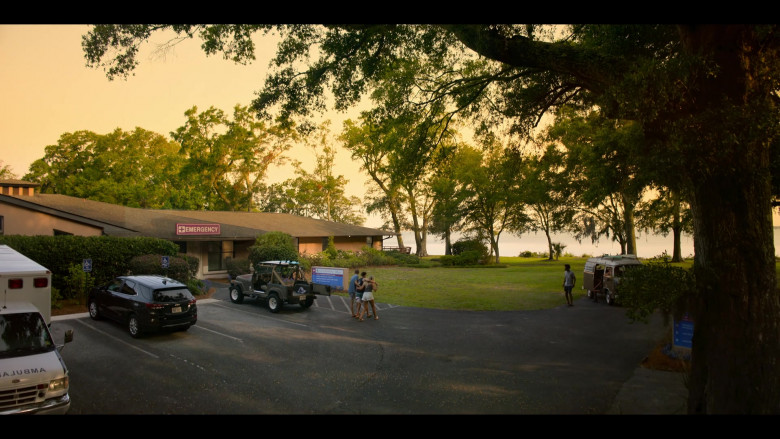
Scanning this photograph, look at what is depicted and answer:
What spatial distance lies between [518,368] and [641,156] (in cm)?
527

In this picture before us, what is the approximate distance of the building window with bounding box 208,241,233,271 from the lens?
29.6 meters

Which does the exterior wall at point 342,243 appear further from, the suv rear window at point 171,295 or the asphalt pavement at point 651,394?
the asphalt pavement at point 651,394

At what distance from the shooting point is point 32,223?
2069 cm

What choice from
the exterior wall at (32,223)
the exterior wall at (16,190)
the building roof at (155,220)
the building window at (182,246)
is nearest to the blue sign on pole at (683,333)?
the building roof at (155,220)

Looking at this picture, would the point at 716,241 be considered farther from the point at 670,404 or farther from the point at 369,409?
the point at 369,409

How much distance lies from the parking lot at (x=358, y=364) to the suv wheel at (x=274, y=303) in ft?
2.88

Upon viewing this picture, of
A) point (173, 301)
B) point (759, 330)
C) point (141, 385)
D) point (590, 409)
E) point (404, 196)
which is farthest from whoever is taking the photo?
point (404, 196)

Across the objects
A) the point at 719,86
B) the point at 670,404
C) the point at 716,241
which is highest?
the point at 719,86

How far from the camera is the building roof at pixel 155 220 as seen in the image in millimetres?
21716

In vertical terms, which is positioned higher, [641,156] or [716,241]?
[641,156]

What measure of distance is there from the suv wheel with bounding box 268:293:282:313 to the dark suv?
401cm

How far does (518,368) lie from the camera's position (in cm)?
977

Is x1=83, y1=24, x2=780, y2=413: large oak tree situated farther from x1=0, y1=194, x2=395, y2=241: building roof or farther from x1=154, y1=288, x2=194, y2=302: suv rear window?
x1=0, y1=194, x2=395, y2=241: building roof
